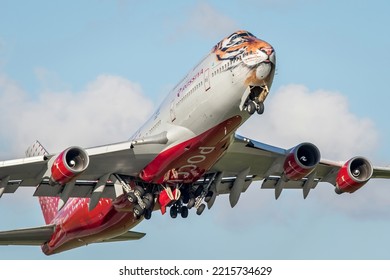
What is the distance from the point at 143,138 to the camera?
47.8 m

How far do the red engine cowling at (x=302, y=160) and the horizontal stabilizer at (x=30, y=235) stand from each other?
14618mm

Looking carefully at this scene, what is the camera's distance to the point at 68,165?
45469 millimetres

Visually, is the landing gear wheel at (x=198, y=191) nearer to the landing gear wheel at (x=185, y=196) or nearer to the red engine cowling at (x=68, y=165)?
the landing gear wheel at (x=185, y=196)

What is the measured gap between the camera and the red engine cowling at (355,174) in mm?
51875

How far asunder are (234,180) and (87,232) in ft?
27.0

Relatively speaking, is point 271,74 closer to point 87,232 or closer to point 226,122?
point 226,122

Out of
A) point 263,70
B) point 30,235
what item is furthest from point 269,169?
point 30,235

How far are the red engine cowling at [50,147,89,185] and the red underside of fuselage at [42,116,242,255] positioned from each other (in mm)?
3479

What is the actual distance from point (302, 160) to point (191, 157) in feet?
23.8

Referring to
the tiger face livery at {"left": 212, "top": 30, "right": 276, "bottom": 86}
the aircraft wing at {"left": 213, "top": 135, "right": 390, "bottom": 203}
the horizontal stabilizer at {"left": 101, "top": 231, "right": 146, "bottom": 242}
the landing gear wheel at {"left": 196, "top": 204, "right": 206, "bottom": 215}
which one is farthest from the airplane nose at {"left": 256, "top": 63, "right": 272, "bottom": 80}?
the horizontal stabilizer at {"left": 101, "top": 231, "right": 146, "bottom": 242}

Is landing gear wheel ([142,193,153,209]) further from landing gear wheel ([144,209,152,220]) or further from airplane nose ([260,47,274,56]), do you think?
airplane nose ([260,47,274,56])

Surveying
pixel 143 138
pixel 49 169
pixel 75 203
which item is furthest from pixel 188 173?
pixel 75 203

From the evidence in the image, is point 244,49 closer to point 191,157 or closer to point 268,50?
point 268,50
